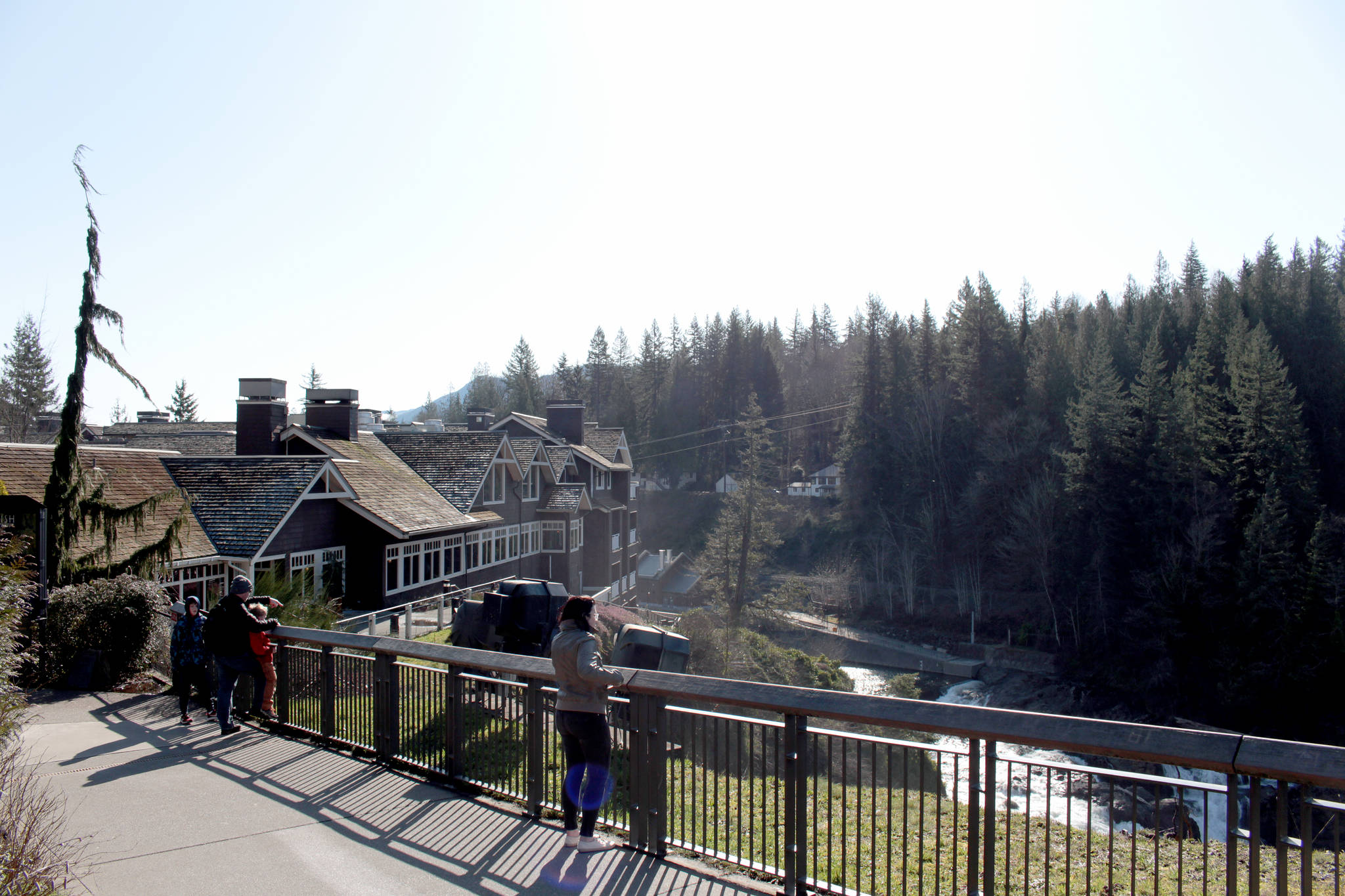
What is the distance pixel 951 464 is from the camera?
6156 cm

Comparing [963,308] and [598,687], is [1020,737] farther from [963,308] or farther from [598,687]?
[963,308]

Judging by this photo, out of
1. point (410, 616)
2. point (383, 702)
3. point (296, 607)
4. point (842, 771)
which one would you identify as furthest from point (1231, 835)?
point (410, 616)

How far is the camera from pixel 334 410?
2889 cm

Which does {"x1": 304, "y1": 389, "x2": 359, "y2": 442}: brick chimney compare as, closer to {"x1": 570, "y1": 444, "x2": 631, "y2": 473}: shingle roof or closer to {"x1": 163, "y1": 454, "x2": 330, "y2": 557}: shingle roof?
{"x1": 163, "y1": 454, "x2": 330, "y2": 557}: shingle roof

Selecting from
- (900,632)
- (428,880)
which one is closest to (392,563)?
(428,880)

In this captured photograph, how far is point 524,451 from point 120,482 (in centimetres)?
1661

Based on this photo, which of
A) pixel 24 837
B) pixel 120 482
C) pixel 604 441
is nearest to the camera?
pixel 24 837

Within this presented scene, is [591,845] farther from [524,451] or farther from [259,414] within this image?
[524,451]

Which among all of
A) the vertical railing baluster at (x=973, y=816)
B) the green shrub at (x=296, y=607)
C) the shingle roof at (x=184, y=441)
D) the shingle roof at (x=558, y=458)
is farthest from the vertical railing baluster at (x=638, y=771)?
the shingle roof at (x=558, y=458)

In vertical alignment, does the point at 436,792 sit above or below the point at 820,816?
above

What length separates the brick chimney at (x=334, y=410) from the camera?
2869 centimetres

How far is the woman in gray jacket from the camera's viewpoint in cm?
479

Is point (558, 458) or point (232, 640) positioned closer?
point (232, 640)

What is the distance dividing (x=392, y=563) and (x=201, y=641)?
15845mm
